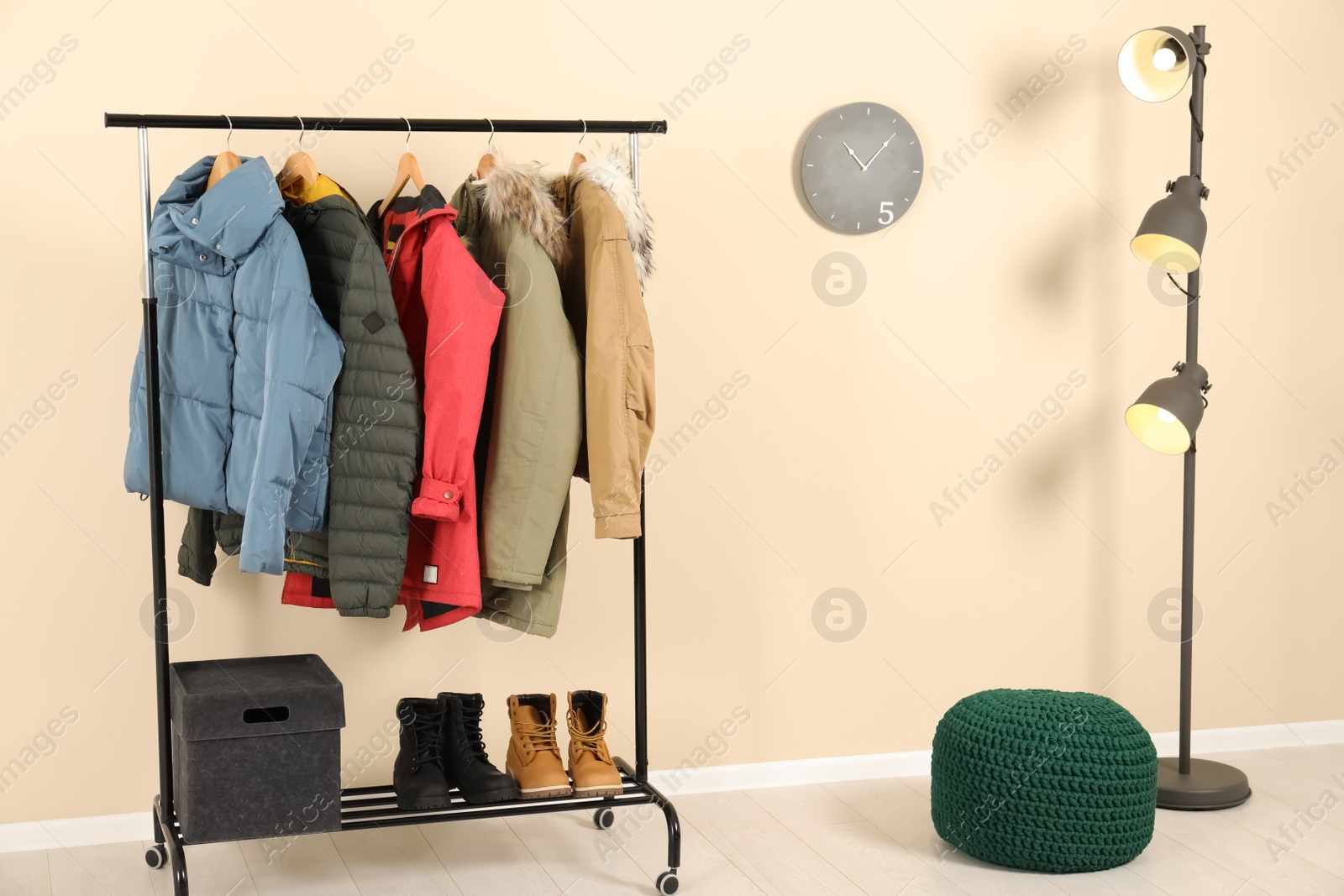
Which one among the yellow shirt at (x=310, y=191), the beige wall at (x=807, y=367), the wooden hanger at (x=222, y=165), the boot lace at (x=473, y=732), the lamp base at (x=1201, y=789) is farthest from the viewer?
the lamp base at (x=1201, y=789)

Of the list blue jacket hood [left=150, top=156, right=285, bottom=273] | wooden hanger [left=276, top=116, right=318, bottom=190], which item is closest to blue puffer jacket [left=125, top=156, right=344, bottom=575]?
blue jacket hood [left=150, top=156, right=285, bottom=273]

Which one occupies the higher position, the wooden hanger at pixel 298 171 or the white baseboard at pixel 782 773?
the wooden hanger at pixel 298 171

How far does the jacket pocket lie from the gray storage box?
79cm

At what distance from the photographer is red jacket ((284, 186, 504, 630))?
7.49ft

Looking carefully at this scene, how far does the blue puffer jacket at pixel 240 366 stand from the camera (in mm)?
2189

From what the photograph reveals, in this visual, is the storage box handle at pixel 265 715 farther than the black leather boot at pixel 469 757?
No

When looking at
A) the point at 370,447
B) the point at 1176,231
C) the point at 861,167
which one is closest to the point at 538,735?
the point at 370,447

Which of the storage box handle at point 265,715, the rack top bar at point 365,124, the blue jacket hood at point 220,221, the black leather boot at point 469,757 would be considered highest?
the rack top bar at point 365,124

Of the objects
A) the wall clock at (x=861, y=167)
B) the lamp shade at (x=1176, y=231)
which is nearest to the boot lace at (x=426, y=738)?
the wall clock at (x=861, y=167)

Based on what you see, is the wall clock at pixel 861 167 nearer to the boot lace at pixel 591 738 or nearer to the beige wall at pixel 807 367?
the beige wall at pixel 807 367

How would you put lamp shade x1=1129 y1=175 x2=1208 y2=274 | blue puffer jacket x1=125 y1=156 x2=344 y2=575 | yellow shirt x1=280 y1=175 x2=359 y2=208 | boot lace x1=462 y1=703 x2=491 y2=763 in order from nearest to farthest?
blue puffer jacket x1=125 y1=156 x2=344 y2=575 → yellow shirt x1=280 y1=175 x2=359 y2=208 → boot lace x1=462 y1=703 x2=491 y2=763 → lamp shade x1=1129 y1=175 x2=1208 y2=274

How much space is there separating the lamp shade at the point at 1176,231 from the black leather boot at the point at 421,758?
1.97 metres

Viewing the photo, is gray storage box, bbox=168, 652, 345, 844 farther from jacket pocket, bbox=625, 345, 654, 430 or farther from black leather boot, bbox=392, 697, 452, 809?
jacket pocket, bbox=625, 345, 654, 430

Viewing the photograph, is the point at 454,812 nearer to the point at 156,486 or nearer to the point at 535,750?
the point at 535,750
